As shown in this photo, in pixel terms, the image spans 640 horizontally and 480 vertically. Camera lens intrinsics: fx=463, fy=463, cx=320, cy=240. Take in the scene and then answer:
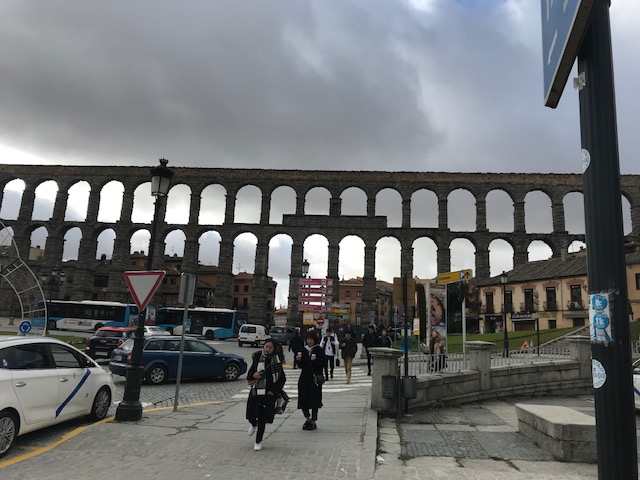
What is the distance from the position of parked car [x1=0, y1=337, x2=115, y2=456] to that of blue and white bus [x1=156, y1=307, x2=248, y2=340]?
3509cm

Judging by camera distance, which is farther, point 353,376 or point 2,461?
point 353,376

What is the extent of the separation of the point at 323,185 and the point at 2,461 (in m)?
51.2

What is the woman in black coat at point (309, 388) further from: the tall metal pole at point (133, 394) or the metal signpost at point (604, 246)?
the metal signpost at point (604, 246)

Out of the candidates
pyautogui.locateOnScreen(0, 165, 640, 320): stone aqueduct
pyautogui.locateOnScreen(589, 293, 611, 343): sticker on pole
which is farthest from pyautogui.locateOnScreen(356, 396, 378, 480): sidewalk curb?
pyautogui.locateOnScreen(0, 165, 640, 320): stone aqueduct

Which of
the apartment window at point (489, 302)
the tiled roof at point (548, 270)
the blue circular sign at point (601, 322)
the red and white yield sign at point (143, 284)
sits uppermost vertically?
the tiled roof at point (548, 270)

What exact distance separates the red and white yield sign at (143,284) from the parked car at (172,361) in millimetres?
5275

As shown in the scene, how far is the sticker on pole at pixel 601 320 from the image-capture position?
7.74 ft

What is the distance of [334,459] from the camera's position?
20.9 ft

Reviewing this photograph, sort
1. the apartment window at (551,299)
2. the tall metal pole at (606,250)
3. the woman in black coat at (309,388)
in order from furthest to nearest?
the apartment window at (551,299)
the woman in black coat at (309,388)
the tall metal pole at (606,250)

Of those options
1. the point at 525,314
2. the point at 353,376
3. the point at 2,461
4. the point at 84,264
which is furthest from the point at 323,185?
the point at 2,461

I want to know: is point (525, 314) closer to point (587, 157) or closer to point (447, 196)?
point (447, 196)

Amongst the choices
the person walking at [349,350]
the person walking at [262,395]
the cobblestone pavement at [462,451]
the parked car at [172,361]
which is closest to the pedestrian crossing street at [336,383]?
the person walking at [349,350]

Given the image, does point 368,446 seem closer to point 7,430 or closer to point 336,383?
point 7,430

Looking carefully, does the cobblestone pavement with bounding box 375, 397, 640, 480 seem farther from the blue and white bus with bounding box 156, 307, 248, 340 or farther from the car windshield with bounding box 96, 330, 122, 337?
the blue and white bus with bounding box 156, 307, 248, 340
